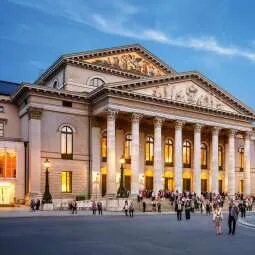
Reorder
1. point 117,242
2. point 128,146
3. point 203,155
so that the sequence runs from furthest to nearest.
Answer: point 203,155 < point 128,146 < point 117,242

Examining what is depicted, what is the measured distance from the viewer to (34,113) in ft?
165

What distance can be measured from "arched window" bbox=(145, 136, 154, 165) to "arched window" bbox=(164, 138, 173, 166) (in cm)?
214

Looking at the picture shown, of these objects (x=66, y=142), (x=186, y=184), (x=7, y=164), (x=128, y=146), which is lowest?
(x=186, y=184)

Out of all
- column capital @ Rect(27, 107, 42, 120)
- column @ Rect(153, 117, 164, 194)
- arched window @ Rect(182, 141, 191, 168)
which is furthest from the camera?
arched window @ Rect(182, 141, 191, 168)

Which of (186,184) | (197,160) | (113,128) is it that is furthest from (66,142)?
(186,184)

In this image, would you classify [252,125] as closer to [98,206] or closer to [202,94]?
[202,94]

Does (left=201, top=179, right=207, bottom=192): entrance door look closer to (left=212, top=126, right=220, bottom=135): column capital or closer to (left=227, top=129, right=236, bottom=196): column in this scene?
(left=227, top=129, right=236, bottom=196): column

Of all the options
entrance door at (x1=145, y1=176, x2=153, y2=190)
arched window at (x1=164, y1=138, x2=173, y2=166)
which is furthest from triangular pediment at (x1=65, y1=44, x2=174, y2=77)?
entrance door at (x1=145, y1=176, x2=153, y2=190)

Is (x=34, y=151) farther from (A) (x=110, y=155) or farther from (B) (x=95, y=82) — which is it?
(B) (x=95, y=82)

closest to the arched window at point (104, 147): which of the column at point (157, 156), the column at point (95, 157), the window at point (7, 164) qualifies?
the column at point (95, 157)

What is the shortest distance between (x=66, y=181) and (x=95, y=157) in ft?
14.4

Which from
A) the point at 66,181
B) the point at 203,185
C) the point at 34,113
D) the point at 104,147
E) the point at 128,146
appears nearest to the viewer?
the point at 34,113

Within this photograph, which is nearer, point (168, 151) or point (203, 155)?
point (168, 151)

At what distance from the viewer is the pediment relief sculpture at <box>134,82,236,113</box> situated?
55.4 metres
